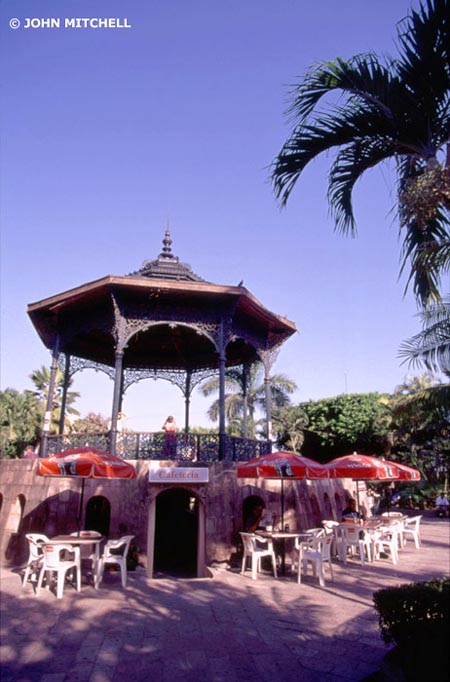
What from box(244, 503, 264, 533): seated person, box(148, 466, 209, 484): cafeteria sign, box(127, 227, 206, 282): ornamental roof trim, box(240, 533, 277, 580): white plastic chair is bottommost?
box(240, 533, 277, 580): white plastic chair

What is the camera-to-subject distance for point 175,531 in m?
17.5

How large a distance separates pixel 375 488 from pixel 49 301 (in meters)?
27.0

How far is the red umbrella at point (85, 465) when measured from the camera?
899 cm

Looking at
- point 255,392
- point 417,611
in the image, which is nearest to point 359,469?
point 417,611

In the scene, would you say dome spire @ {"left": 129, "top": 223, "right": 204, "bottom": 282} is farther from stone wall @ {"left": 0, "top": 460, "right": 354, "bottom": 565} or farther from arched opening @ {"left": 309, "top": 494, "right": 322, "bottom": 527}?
arched opening @ {"left": 309, "top": 494, "right": 322, "bottom": 527}

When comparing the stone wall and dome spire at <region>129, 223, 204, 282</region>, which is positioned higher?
dome spire at <region>129, 223, 204, 282</region>

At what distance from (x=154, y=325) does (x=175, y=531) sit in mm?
8567

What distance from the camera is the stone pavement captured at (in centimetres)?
518

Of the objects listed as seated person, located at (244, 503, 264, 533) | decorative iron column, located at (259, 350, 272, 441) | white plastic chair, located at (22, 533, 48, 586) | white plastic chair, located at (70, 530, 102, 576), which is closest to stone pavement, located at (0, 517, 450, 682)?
white plastic chair, located at (22, 533, 48, 586)

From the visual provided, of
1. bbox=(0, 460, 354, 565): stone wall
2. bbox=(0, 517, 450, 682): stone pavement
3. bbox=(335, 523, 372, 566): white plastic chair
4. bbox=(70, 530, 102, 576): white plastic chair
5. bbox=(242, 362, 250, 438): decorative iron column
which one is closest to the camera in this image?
bbox=(0, 517, 450, 682): stone pavement

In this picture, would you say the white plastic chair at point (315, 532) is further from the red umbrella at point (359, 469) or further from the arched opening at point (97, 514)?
the arched opening at point (97, 514)

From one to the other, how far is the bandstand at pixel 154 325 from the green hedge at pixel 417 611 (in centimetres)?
822

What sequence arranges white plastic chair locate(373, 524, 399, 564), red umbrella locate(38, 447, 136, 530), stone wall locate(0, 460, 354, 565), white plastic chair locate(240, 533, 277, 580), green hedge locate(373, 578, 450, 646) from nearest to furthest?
1. green hedge locate(373, 578, 450, 646)
2. red umbrella locate(38, 447, 136, 530)
3. white plastic chair locate(240, 533, 277, 580)
4. stone wall locate(0, 460, 354, 565)
5. white plastic chair locate(373, 524, 399, 564)

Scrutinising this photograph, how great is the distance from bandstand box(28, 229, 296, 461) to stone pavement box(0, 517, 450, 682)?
3596 mm
